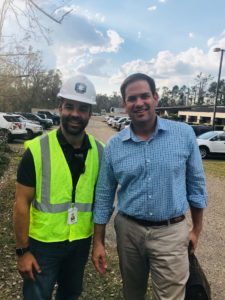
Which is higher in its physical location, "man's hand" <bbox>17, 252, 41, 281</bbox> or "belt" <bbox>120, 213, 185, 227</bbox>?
"belt" <bbox>120, 213, 185, 227</bbox>

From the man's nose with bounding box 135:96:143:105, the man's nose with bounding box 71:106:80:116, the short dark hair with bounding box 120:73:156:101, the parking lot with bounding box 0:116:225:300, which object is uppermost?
the short dark hair with bounding box 120:73:156:101

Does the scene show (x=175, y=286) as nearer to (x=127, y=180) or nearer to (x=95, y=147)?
(x=127, y=180)

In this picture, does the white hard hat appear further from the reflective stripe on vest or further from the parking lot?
the parking lot

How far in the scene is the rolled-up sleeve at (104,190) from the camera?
2.88 meters

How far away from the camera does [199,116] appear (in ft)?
213

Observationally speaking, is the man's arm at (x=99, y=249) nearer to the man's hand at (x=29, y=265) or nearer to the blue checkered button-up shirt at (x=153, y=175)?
the blue checkered button-up shirt at (x=153, y=175)

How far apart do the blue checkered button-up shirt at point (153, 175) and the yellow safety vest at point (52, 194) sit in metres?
0.21

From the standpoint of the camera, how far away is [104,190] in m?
2.89

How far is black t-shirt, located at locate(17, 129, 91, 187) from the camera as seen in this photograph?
2.54 metres

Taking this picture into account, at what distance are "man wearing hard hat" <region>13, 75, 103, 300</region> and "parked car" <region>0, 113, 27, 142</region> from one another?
2057 cm

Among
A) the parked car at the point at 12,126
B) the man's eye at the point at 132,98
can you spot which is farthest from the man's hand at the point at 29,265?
the parked car at the point at 12,126

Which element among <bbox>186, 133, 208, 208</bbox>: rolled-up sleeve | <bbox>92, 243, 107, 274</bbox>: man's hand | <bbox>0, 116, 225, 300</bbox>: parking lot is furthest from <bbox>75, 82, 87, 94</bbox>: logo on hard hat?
<bbox>0, 116, 225, 300</bbox>: parking lot

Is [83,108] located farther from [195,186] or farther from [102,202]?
[195,186]

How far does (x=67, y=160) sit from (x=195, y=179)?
3.34 feet
